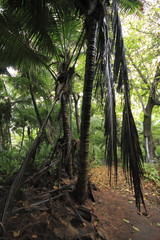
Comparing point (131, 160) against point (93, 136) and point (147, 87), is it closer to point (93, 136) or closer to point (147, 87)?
point (93, 136)

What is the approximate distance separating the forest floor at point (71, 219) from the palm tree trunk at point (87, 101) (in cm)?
36

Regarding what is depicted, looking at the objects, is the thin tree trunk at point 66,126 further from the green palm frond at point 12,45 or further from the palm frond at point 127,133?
the palm frond at point 127,133

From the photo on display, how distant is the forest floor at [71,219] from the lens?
1.87m

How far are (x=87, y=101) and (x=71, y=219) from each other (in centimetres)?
195

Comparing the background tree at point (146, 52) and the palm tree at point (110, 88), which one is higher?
the background tree at point (146, 52)

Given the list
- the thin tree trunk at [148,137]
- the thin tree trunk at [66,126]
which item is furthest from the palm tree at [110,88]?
the thin tree trunk at [148,137]

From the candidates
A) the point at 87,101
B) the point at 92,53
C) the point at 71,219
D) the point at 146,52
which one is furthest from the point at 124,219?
the point at 146,52

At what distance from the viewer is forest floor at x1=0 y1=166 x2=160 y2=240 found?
187 cm

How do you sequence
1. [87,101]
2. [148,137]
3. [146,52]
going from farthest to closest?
1. [148,137]
2. [146,52]
3. [87,101]

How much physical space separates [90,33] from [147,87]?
19.6 ft

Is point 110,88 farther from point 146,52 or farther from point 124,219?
point 146,52

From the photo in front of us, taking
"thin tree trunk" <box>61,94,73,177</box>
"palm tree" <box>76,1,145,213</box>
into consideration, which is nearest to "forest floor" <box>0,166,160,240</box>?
"palm tree" <box>76,1,145,213</box>

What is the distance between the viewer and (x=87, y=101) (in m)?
2.20

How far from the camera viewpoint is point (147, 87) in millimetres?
7020
